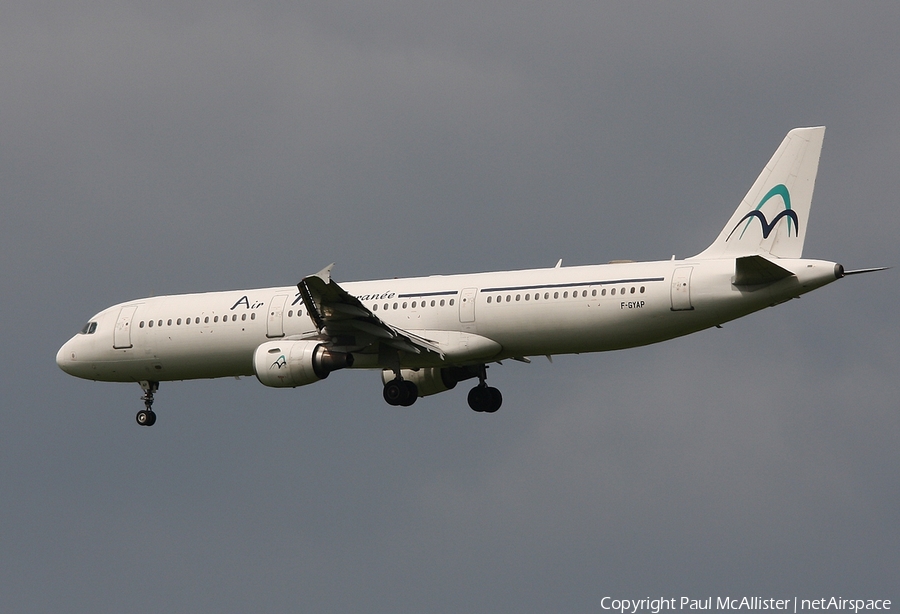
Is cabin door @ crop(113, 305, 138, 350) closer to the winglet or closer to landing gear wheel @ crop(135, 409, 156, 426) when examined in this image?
landing gear wheel @ crop(135, 409, 156, 426)

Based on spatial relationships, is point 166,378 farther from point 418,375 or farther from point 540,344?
point 540,344

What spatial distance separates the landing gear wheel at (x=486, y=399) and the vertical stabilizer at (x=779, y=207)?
845cm

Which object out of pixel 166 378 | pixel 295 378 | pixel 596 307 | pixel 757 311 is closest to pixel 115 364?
pixel 166 378

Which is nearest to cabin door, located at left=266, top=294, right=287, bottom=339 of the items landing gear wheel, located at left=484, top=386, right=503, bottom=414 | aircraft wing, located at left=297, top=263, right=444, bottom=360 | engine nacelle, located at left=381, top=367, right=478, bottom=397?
aircraft wing, located at left=297, top=263, right=444, bottom=360

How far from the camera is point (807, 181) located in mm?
38188

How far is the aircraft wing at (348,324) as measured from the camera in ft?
127

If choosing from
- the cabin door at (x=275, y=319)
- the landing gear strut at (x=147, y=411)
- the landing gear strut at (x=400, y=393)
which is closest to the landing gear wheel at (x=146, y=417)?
the landing gear strut at (x=147, y=411)

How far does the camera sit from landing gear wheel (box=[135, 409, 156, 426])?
150 ft

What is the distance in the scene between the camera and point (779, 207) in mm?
38188

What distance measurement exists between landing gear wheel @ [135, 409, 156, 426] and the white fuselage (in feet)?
4.30

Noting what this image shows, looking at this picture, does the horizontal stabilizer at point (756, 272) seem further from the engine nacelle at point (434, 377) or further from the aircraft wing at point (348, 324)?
the engine nacelle at point (434, 377)

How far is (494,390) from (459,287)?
490 cm

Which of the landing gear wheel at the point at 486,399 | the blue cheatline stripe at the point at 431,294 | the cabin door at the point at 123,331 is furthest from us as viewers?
the cabin door at the point at 123,331

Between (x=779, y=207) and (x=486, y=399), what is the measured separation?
10840 millimetres
